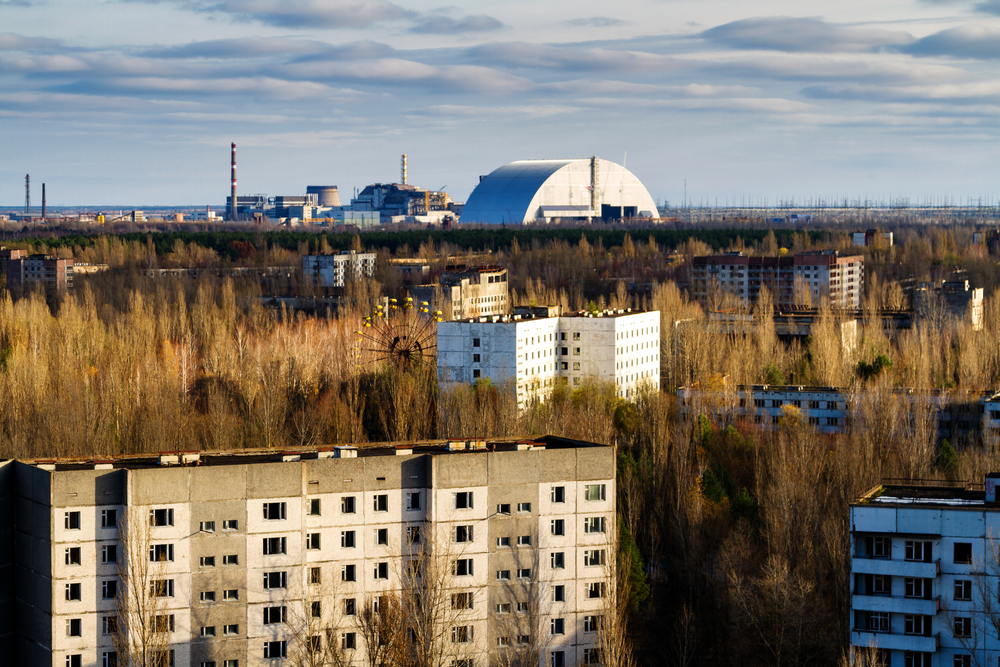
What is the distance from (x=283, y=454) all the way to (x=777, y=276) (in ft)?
138

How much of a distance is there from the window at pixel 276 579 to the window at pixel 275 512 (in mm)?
610

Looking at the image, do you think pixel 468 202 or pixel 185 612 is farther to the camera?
pixel 468 202

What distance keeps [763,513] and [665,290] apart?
2282 centimetres

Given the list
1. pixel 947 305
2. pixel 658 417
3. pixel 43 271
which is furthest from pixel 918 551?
pixel 43 271

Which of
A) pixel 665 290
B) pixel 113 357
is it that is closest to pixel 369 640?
pixel 113 357

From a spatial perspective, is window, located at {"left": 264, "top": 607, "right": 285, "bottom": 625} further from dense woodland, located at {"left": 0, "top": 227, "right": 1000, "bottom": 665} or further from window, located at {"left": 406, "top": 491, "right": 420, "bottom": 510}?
dense woodland, located at {"left": 0, "top": 227, "right": 1000, "bottom": 665}

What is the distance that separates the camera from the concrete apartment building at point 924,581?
14047 mm

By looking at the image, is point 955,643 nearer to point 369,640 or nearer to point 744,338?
point 369,640

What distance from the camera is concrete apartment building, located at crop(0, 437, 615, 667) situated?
1448 cm

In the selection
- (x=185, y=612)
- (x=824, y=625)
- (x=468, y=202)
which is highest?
(x=468, y=202)

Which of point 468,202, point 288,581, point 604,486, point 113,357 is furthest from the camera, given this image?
point 468,202

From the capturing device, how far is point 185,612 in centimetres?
1466

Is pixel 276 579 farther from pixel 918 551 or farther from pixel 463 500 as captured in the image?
pixel 918 551

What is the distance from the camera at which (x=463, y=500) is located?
1559cm
